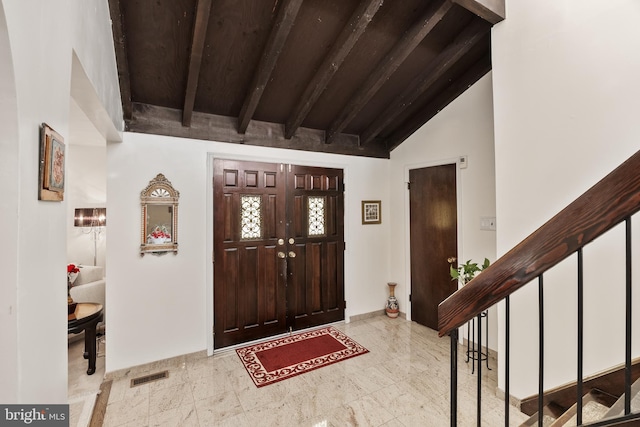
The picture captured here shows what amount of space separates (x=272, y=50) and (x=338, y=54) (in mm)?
531

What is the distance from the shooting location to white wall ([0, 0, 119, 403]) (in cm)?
82

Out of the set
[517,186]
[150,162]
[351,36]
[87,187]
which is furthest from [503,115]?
[87,187]

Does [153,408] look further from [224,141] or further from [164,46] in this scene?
[164,46]

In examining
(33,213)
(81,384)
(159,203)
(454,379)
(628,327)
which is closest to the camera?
(628,327)

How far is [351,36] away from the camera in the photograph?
225 centimetres

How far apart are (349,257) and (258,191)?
4.84ft

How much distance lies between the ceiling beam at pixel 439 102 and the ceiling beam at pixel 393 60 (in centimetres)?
93

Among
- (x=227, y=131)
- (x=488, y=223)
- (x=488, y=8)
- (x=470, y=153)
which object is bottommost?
(x=488, y=223)

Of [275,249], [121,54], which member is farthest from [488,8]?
[275,249]

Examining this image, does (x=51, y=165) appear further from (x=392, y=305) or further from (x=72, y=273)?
(x=392, y=305)

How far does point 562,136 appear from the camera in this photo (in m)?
1.96

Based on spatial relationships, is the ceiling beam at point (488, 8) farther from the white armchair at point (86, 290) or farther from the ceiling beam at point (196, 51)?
the white armchair at point (86, 290)

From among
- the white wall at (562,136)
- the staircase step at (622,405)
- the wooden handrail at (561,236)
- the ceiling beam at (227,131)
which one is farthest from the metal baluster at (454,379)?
the ceiling beam at (227,131)

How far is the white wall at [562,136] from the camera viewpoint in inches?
69.4
